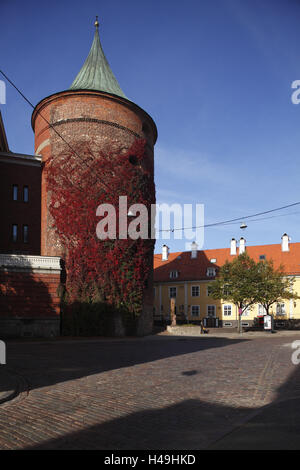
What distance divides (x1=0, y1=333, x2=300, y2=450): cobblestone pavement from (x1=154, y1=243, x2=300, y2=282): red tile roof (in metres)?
41.7

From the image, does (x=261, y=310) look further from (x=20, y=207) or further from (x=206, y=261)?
(x=20, y=207)

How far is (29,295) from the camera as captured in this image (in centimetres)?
2428

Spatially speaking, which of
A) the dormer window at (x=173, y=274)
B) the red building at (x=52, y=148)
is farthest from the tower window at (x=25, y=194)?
the dormer window at (x=173, y=274)

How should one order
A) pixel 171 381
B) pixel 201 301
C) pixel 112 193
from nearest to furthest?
pixel 171 381
pixel 112 193
pixel 201 301

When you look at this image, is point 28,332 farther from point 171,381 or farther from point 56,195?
point 171,381

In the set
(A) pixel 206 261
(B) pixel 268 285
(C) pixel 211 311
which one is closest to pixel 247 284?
(B) pixel 268 285

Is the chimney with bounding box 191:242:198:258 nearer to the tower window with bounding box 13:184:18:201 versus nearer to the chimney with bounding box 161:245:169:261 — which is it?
the chimney with bounding box 161:245:169:261

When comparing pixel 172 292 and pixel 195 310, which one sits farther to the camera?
pixel 172 292

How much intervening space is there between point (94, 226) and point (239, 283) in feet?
58.3

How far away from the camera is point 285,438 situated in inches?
198

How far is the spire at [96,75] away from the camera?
30.5 meters

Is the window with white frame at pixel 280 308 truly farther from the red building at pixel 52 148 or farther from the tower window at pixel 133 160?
the tower window at pixel 133 160
